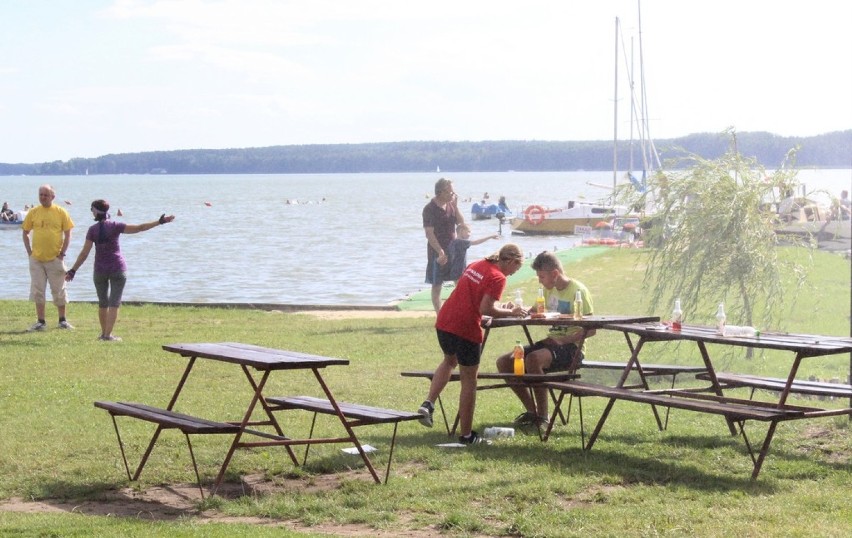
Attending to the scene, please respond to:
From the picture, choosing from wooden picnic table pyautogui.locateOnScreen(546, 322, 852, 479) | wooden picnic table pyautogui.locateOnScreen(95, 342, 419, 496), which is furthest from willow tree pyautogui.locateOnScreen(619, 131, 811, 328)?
wooden picnic table pyautogui.locateOnScreen(95, 342, 419, 496)

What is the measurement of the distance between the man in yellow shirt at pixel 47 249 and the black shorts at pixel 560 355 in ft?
26.7

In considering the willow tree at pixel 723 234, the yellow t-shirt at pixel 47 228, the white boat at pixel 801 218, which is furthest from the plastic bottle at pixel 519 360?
the yellow t-shirt at pixel 47 228

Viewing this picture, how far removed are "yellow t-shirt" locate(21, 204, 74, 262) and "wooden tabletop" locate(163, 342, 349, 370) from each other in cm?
808

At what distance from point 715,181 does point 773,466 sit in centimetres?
545

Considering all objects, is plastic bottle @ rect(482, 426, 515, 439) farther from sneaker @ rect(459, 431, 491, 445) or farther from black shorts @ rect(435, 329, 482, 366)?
black shorts @ rect(435, 329, 482, 366)

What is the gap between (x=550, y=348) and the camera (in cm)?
910

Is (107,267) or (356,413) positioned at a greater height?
(107,267)

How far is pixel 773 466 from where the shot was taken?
7691mm

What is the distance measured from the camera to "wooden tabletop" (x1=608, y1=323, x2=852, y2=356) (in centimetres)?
749

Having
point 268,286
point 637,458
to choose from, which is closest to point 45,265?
point 637,458

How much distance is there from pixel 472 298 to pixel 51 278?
28.7 ft

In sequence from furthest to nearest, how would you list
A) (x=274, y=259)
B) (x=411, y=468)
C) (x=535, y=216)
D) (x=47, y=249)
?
(x=535, y=216) < (x=274, y=259) < (x=47, y=249) < (x=411, y=468)

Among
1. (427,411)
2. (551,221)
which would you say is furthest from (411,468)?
(551,221)

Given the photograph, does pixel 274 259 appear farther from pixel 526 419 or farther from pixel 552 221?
pixel 526 419
